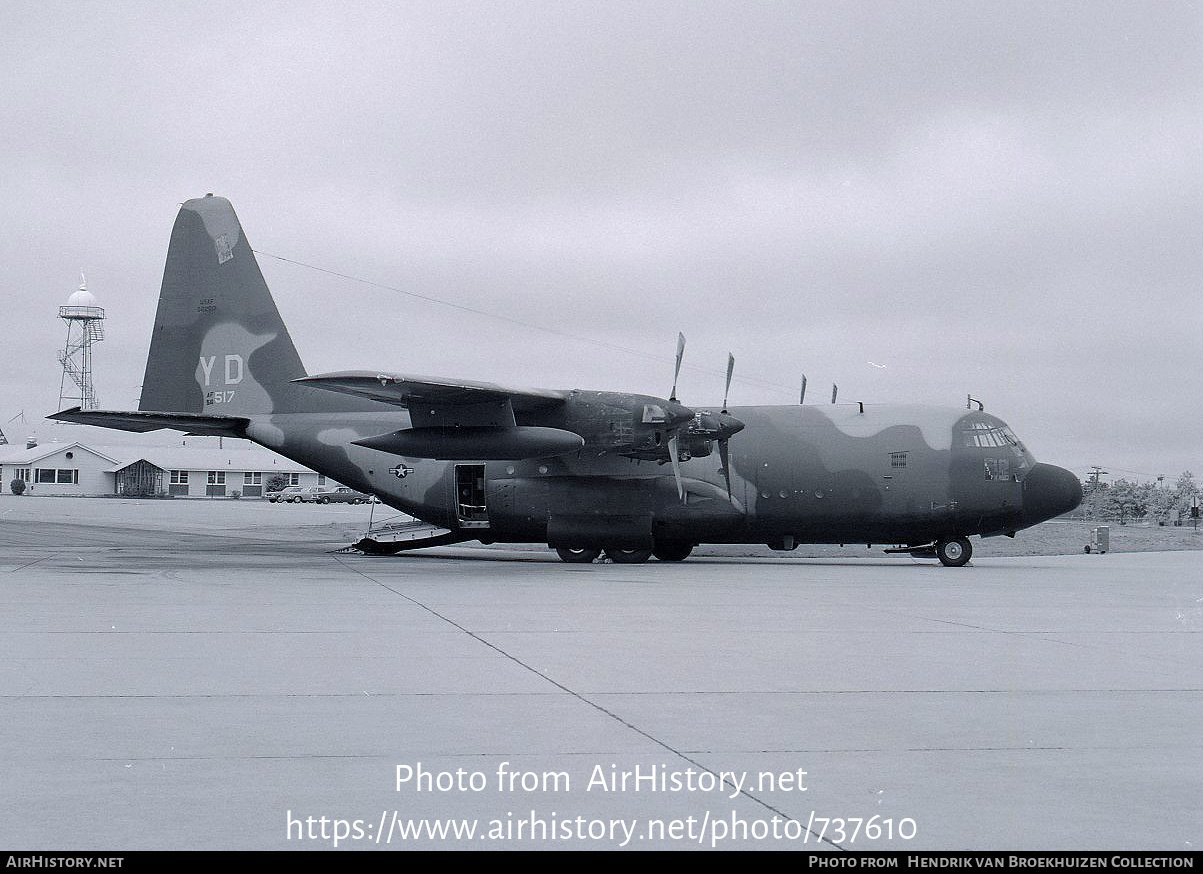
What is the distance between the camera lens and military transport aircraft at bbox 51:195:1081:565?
24797 mm

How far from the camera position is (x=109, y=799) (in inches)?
205

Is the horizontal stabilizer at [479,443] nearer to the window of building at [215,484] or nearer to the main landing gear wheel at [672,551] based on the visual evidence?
the main landing gear wheel at [672,551]

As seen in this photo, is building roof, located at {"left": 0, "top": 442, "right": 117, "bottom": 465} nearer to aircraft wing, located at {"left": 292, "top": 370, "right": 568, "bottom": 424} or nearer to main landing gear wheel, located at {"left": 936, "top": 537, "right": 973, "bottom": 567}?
aircraft wing, located at {"left": 292, "top": 370, "right": 568, "bottom": 424}

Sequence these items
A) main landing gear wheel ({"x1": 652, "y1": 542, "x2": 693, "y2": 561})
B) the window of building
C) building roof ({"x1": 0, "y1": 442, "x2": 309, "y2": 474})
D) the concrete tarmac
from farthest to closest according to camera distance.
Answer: the window of building < building roof ({"x1": 0, "y1": 442, "x2": 309, "y2": 474}) < main landing gear wheel ({"x1": 652, "y1": 542, "x2": 693, "y2": 561}) < the concrete tarmac

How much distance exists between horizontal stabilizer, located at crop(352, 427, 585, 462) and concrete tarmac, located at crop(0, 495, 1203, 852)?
321 inches

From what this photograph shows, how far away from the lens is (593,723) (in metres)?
7.17

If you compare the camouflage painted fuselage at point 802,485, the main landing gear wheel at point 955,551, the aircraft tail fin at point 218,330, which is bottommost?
the main landing gear wheel at point 955,551

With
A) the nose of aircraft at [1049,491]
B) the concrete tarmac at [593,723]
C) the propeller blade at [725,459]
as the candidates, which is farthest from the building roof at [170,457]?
Result: the concrete tarmac at [593,723]

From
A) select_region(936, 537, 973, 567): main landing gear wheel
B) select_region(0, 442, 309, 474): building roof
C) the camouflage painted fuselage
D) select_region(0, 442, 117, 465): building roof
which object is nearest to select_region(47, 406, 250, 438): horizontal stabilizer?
the camouflage painted fuselage

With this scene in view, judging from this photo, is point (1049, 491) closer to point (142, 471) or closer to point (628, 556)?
point (628, 556)

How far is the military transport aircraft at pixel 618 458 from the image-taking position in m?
24.8

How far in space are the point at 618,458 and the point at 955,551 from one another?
8.45m

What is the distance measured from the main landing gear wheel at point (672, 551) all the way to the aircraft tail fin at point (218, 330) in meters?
9.83
